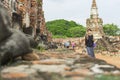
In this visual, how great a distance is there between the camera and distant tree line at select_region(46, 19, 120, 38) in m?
78.5

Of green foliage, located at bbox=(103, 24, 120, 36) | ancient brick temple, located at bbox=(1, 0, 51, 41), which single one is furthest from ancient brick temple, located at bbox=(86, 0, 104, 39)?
green foliage, located at bbox=(103, 24, 120, 36)

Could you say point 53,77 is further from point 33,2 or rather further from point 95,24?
point 95,24

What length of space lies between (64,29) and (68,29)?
103cm

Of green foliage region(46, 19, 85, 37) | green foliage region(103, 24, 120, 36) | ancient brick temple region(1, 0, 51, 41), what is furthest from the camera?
green foliage region(46, 19, 85, 37)

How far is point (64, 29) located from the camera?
86.5 metres

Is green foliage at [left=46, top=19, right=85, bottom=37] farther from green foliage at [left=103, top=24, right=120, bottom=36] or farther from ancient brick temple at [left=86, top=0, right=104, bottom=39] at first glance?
ancient brick temple at [left=86, top=0, right=104, bottom=39]

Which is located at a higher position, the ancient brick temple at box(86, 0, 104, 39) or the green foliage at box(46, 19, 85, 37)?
the green foliage at box(46, 19, 85, 37)

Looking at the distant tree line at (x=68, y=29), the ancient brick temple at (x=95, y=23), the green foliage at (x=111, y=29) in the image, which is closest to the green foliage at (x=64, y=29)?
the distant tree line at (x=68, y=29)

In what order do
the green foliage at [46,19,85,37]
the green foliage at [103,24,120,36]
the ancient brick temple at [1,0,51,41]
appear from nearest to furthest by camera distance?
the ancient brick temple at [1,0,51,41] → the green foliage at [103,24,120,36] → the green foliage at [46,19,85,37]

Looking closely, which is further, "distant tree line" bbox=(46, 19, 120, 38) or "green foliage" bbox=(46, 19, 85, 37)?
"green foliage" bbox=(46, 19, 85, 37)

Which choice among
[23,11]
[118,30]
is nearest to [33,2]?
[23,11]

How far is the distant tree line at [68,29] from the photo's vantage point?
258 feet

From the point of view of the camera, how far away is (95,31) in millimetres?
39406

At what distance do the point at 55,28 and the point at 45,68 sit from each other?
76.7 m
